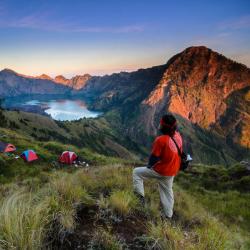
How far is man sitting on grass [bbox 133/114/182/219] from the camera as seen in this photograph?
24.8 ft

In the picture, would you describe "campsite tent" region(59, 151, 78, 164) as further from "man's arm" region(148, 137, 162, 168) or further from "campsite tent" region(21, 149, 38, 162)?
"man's arm" region(148, 137, 162, 168)

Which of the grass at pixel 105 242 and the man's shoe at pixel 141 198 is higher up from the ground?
the grass at pixel 105 242

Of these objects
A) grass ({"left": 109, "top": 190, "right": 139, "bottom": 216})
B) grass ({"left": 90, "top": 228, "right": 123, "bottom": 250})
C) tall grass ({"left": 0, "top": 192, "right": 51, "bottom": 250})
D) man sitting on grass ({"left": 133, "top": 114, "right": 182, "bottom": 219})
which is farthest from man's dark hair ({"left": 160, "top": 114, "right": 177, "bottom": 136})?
tall grass ({"left": 0, "top": 192, "right": 51, "bottom": 250})

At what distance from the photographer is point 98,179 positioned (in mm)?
10070

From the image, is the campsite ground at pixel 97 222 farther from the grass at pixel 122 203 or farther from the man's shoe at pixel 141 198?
the man's shoe at pixel 141 198

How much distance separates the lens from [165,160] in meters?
7.71

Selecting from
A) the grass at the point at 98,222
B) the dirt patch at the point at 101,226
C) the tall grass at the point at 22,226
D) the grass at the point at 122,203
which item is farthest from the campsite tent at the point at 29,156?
the tall grass at the point at 22,226

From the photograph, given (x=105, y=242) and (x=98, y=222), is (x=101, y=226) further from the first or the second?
(x=105, y=242)

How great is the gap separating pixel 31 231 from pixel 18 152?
30.1 meters

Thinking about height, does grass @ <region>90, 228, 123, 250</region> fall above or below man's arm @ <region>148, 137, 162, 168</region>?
below

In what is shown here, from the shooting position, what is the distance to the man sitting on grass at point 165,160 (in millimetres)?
7559

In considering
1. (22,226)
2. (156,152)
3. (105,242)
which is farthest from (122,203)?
(22,226)

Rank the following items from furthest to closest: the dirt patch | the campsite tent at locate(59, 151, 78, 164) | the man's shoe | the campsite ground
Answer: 1. the campsite tent at locate(59, 151, 78, 164)
2. the man's shoe
3. the dirt patch
4. the campsite ground

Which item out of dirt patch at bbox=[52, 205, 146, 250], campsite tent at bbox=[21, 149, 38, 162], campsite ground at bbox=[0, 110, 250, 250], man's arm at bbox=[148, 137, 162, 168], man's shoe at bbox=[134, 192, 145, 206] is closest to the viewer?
campsite ground at bbox=[0, 110, 250, 250]
